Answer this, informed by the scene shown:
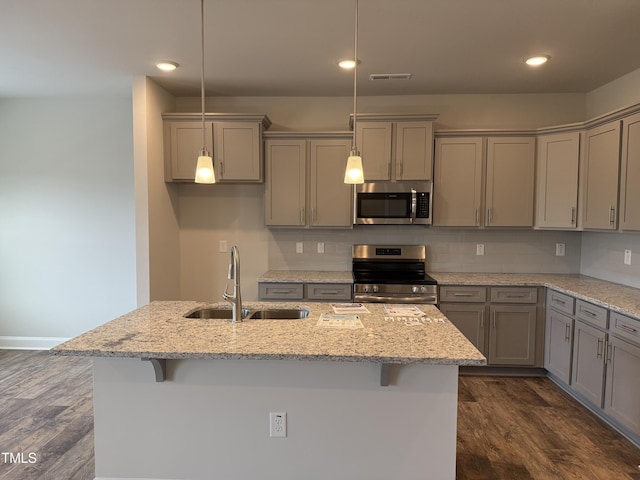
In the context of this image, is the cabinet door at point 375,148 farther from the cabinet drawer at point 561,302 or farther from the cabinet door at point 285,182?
the cabinet drawer at point 561,302

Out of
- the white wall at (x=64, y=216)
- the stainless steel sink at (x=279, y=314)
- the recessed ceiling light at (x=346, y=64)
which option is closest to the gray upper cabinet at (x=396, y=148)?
the recessed ceiling light at (x=346, y=64)

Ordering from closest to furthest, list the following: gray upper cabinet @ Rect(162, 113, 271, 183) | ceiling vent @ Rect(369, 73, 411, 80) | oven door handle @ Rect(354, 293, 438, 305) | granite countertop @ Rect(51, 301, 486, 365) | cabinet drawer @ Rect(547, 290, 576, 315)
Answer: granite countertop @ Rect(51, 301, 486, 365) < cabinet drawer @ Rect(547, 290, 576, 315) < ceiling vent @ Rect(369, 73, 411, 80) < oven door handle @ Rect(354, 293, 438, 305) < gray upper cabinet @ Rect(162, 113, 271, 183)

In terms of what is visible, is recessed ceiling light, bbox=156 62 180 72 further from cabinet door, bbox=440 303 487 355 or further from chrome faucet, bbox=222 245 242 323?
cabinet door, bbox=440 303 487 355

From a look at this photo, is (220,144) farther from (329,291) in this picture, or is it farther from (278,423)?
(278,423)

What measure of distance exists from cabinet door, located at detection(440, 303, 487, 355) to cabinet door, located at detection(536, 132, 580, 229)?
105cm

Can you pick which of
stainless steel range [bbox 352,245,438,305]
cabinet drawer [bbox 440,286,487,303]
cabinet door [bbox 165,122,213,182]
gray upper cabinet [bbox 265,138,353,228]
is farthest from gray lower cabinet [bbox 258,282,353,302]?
cabinet door [bbox 165,122,213,182]

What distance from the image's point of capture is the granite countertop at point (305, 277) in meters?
3.57

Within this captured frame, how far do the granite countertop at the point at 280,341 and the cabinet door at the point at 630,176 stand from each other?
1811mm

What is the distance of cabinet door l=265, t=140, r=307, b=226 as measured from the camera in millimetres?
3742

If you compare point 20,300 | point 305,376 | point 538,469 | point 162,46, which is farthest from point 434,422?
point 20,300

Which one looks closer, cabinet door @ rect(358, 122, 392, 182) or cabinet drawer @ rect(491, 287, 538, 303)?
cabinet drawer @ rect(491, 287, 538, 303)

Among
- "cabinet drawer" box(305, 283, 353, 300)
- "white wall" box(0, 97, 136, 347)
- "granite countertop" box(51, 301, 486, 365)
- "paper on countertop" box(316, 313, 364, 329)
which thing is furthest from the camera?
"white wall" box(0, 97, 136, 347)

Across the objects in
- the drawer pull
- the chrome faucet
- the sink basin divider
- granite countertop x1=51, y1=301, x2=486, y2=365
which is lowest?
the sink basin divider

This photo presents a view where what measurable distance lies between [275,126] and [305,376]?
288cm
